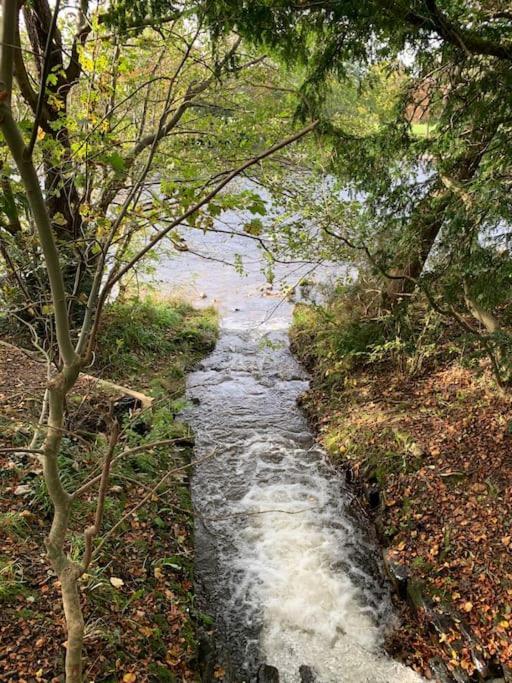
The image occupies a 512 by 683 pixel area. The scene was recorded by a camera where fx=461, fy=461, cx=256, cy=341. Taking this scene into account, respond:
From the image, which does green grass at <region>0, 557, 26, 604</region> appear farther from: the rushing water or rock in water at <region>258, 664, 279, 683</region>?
rock in water at <region>258, 664, 279, 683</region>

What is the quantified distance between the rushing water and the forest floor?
380mm

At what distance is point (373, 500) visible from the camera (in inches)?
233

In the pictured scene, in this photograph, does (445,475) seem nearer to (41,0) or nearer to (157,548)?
(157,548)

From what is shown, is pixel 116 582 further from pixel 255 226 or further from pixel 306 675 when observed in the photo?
pixel 255 226

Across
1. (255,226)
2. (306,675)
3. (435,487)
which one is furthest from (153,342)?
(255,226)

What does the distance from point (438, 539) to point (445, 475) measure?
0.84 meters

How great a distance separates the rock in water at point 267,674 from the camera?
3.94m

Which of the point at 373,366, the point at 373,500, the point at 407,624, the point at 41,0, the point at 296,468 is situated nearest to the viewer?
the point at 407,624

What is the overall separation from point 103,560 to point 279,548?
81.7 inches

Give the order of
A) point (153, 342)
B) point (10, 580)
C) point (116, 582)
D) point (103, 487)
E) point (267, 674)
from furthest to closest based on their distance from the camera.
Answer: point (153, 342) < point (267, 674) < point (116, 582) < point (10, 580) < point (103, 487)

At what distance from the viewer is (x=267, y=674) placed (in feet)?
13.1

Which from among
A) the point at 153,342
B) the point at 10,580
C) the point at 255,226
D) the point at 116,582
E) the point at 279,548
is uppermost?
the point at 255,226

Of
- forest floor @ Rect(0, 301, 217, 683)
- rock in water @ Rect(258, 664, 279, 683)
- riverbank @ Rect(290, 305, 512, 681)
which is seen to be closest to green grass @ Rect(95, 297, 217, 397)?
forest floor @ Rect(0, 301, 217, 683)

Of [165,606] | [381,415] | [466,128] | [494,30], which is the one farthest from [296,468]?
[494,30]
